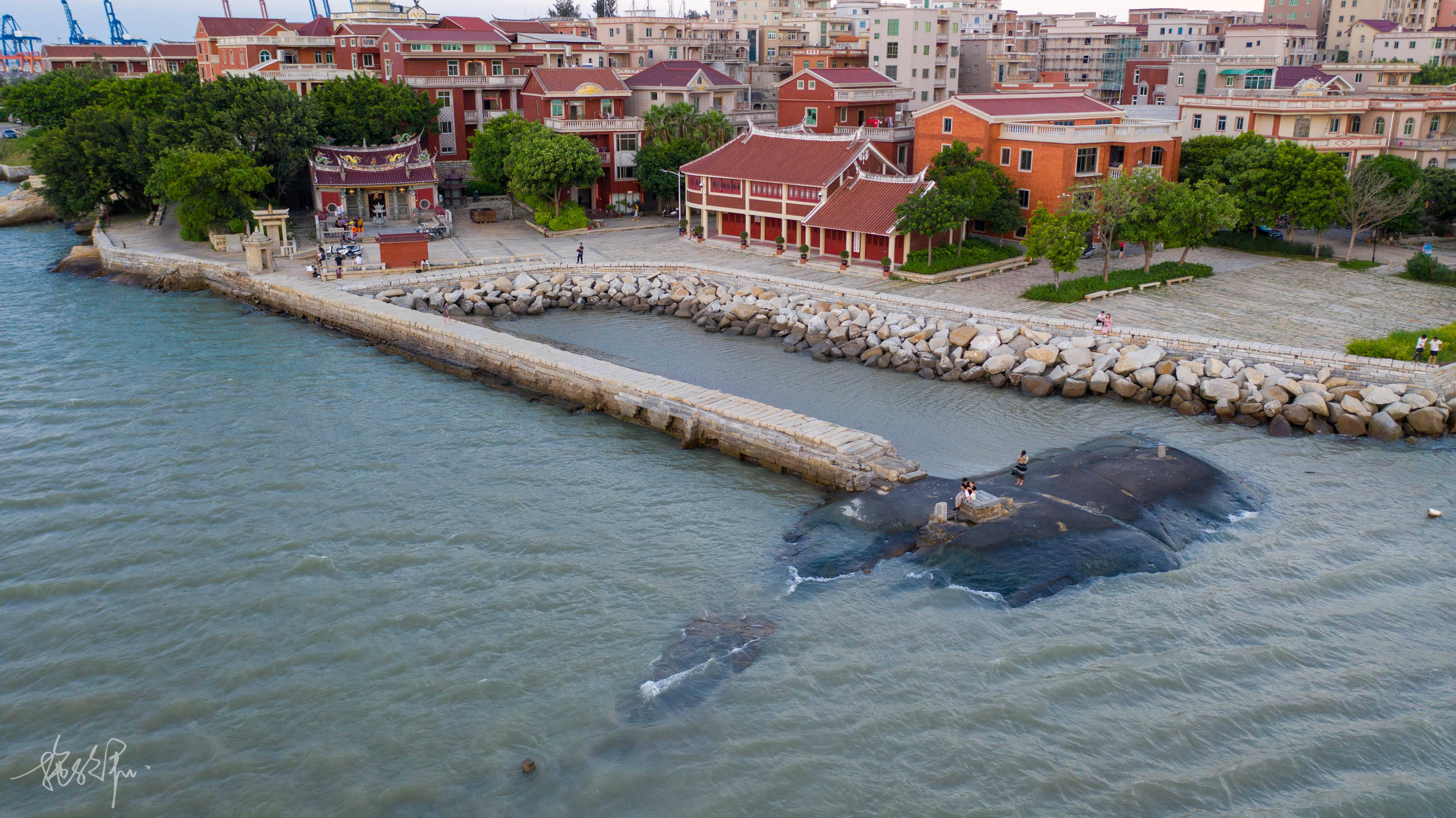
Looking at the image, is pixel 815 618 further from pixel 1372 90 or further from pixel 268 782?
pixel 1372 90

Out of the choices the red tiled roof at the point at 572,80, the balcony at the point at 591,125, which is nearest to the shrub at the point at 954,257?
the balcony at the point at 591,125

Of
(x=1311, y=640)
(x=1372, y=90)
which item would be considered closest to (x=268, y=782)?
(x=1311, y=640)

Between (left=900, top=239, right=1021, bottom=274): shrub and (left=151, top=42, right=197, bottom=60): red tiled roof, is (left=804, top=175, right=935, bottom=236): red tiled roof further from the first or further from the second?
(left=151, top=42, right=197, bottom=60): red tiled roof

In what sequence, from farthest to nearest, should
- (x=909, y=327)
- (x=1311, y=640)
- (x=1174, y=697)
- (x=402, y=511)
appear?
(x=909, y=327) → (x=402, y=511) → (x=1311, y=640) → (x=1174, y=697)

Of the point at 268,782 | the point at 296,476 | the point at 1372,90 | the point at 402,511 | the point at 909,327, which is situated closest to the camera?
the point at 268,782

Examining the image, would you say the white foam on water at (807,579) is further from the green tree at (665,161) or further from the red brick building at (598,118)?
the red brick building at (598,118)

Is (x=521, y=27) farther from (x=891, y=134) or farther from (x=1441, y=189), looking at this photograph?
(x=1441, y=189)

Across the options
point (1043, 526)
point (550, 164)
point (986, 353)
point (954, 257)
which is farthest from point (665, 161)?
point (1043, 526)
